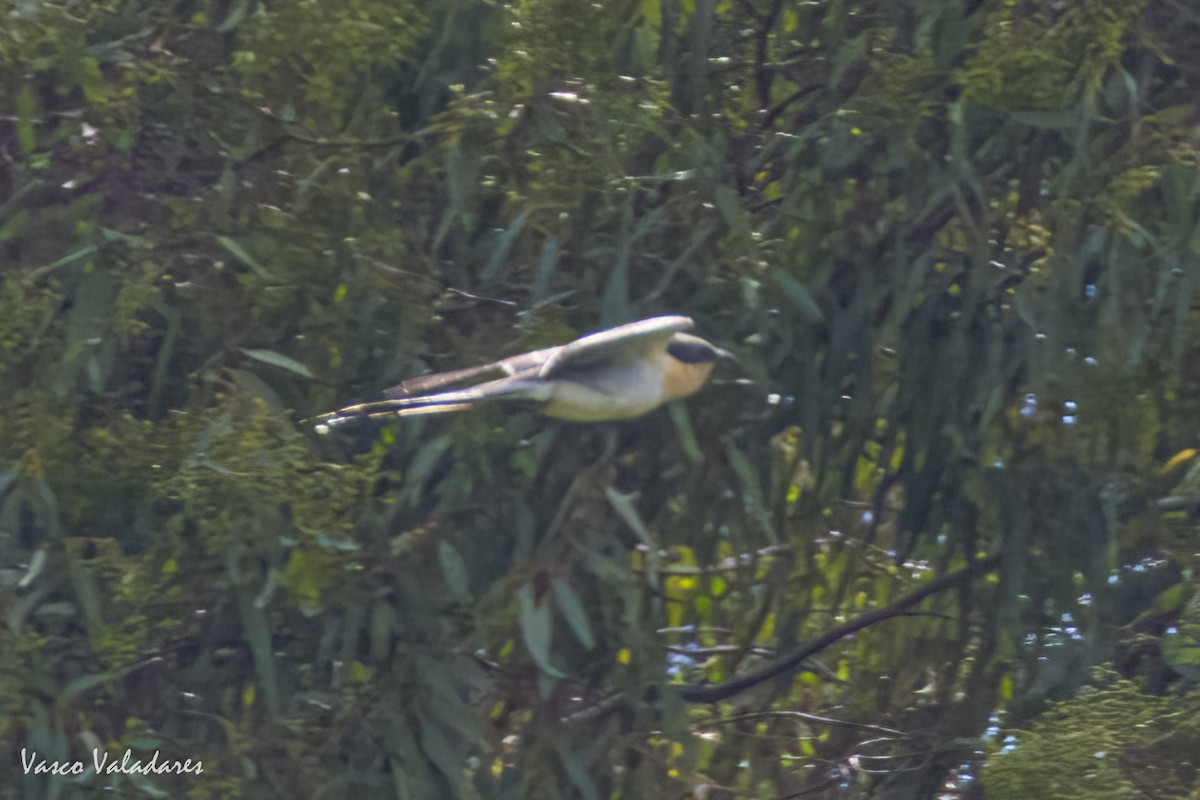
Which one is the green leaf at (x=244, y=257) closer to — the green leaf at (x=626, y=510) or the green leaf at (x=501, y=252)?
the green leaf at (x=501, y=252)

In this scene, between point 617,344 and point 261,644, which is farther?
point 261,644

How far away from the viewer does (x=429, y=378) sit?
1891mm

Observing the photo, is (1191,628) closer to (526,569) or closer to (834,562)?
(834,562)

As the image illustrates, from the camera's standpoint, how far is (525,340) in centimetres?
190

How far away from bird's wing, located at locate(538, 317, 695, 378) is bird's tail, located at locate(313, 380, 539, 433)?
37mm

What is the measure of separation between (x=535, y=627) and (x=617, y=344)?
0.37 meters

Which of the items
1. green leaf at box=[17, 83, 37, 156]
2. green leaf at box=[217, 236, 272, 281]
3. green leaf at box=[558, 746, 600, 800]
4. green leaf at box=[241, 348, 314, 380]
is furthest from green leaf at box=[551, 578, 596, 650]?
green leaf at box=[17, 83, 37, 156]

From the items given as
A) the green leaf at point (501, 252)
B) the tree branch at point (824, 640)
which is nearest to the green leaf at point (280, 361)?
the green leaf at point (501, 252)

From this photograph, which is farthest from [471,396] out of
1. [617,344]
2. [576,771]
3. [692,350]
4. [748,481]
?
[576,771]

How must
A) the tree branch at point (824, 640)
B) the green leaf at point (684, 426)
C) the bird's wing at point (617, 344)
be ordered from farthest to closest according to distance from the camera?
the tree branch at point (824, 640) → the green leaf at point (684, 426) → the bird's wing at point (617, 344)

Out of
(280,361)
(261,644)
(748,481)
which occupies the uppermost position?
A: (280,361)

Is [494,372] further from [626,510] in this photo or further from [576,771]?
[576,771]

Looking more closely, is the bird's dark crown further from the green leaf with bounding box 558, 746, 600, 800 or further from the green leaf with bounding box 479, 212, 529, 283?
the green leaf with bounding box 558, 746, 600, 800

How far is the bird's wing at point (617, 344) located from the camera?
1768mm
